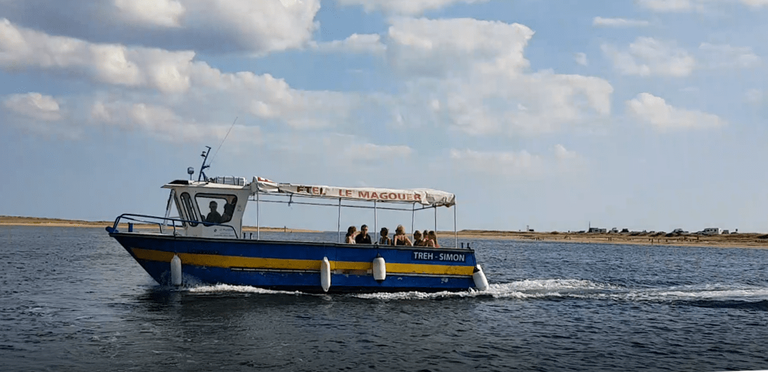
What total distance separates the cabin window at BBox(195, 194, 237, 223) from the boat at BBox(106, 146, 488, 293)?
30 millimetres

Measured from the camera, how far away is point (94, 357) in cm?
1180

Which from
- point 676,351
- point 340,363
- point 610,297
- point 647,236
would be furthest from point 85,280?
point 647,236

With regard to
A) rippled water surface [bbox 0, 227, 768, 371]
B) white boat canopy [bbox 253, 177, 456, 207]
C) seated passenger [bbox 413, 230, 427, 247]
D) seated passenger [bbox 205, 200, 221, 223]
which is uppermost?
white boat canopy [bbox 253, 177, 456, 207]

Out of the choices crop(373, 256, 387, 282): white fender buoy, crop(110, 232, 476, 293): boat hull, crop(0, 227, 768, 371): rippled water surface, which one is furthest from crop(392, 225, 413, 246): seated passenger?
crop(0, 227, 768, 371): rippled water surface

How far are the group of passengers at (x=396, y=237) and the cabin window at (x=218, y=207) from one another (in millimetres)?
3550

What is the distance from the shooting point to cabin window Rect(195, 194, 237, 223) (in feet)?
64.8

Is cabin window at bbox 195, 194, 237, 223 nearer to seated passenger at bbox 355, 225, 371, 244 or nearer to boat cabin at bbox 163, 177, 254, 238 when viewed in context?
boat cabin at bbox 163, 177, 254, 238

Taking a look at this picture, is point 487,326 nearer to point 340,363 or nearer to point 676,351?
point 676,351

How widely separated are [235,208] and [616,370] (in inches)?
467

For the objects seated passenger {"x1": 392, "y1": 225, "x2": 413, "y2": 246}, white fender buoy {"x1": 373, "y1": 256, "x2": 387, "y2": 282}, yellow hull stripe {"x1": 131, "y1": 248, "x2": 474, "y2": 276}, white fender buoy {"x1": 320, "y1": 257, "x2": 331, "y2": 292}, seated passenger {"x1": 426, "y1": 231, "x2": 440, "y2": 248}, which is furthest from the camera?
seated passenger {"x1": 426, "y1": 231, "x2": 440, "y2": 248}

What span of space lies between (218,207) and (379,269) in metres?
5.12

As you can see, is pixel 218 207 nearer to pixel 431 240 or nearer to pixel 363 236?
pixel 363 236

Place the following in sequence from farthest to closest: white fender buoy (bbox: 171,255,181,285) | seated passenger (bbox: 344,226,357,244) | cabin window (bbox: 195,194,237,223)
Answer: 1. seated passenger (bbox: 344,226,357,244)
2. cabin window (bbox: 195,194,237,223)
3. white fender buoy (bbox: 171,255,181,285)

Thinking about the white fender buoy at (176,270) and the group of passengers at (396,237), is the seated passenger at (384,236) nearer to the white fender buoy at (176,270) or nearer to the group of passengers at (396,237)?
the group of passengers at (396,237)
